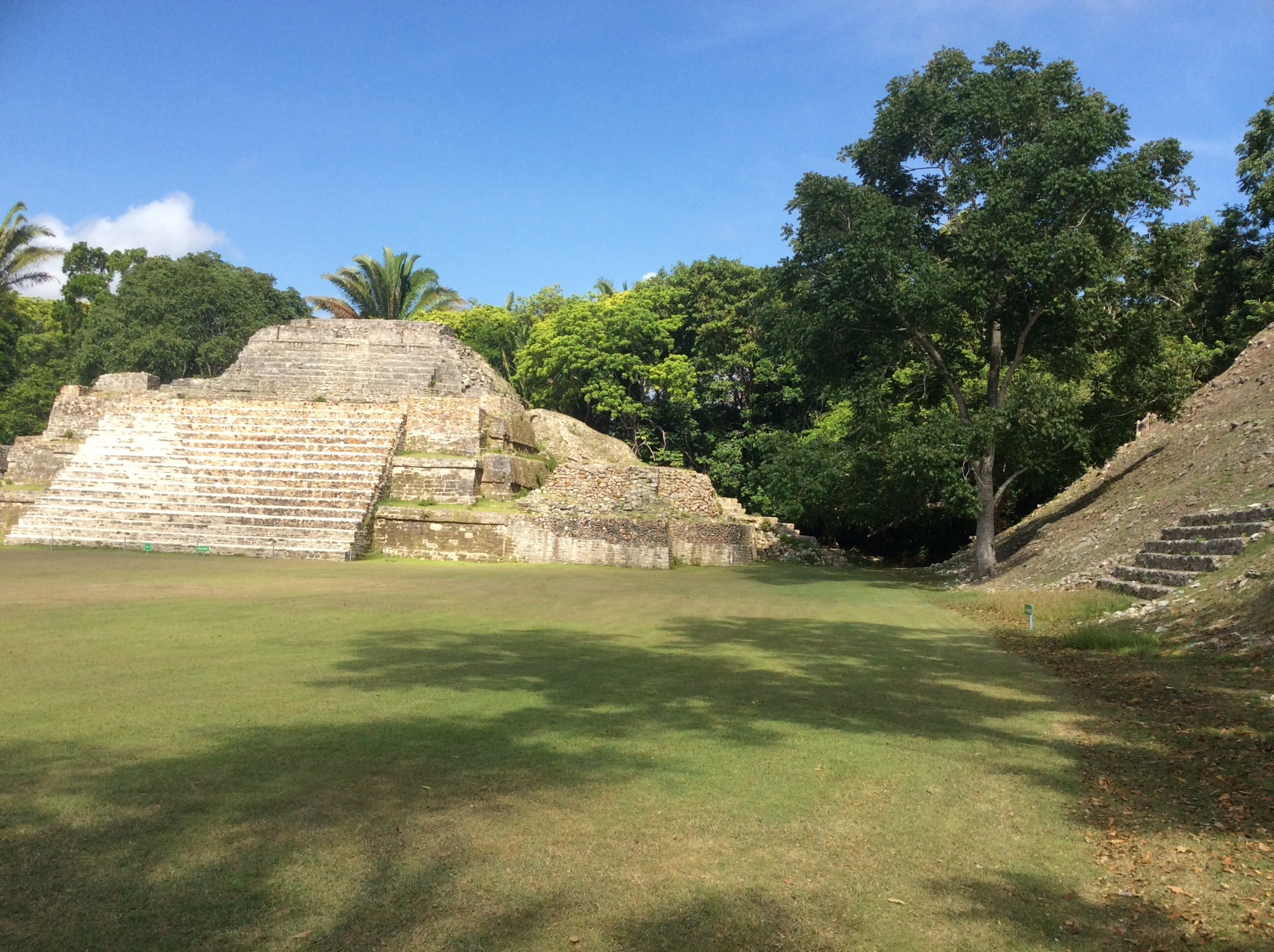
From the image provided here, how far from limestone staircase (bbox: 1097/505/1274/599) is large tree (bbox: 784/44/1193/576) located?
3822mm

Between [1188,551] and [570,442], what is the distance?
51.8 feet

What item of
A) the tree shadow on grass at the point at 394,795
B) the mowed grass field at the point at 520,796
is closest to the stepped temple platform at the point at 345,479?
the mowed grass field at the point at 520,796

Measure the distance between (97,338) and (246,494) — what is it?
945 inches

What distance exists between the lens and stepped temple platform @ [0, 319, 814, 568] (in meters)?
16.7

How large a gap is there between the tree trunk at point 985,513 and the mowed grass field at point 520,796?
29.4ft

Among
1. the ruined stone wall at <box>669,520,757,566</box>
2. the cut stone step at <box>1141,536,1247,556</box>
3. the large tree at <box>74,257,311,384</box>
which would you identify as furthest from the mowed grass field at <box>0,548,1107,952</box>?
the large tree at <box>74,257,311,384</box>

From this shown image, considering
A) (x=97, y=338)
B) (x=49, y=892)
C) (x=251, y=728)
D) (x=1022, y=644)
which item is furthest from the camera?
(x=97, y=338)

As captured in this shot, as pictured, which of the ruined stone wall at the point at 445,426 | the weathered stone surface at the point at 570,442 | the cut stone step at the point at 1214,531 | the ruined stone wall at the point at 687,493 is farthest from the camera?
the weathered stone surface at the point at 570,442

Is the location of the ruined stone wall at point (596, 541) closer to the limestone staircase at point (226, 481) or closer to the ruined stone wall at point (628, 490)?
the ruined stone wall at point (628, 490)

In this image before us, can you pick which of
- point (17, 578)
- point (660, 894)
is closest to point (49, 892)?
point (660, 894)

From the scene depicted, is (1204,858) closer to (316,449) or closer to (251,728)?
A: (251,728)

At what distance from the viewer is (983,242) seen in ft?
49.6

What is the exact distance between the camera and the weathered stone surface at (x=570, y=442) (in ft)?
78.0

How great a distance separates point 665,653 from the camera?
7117mm
